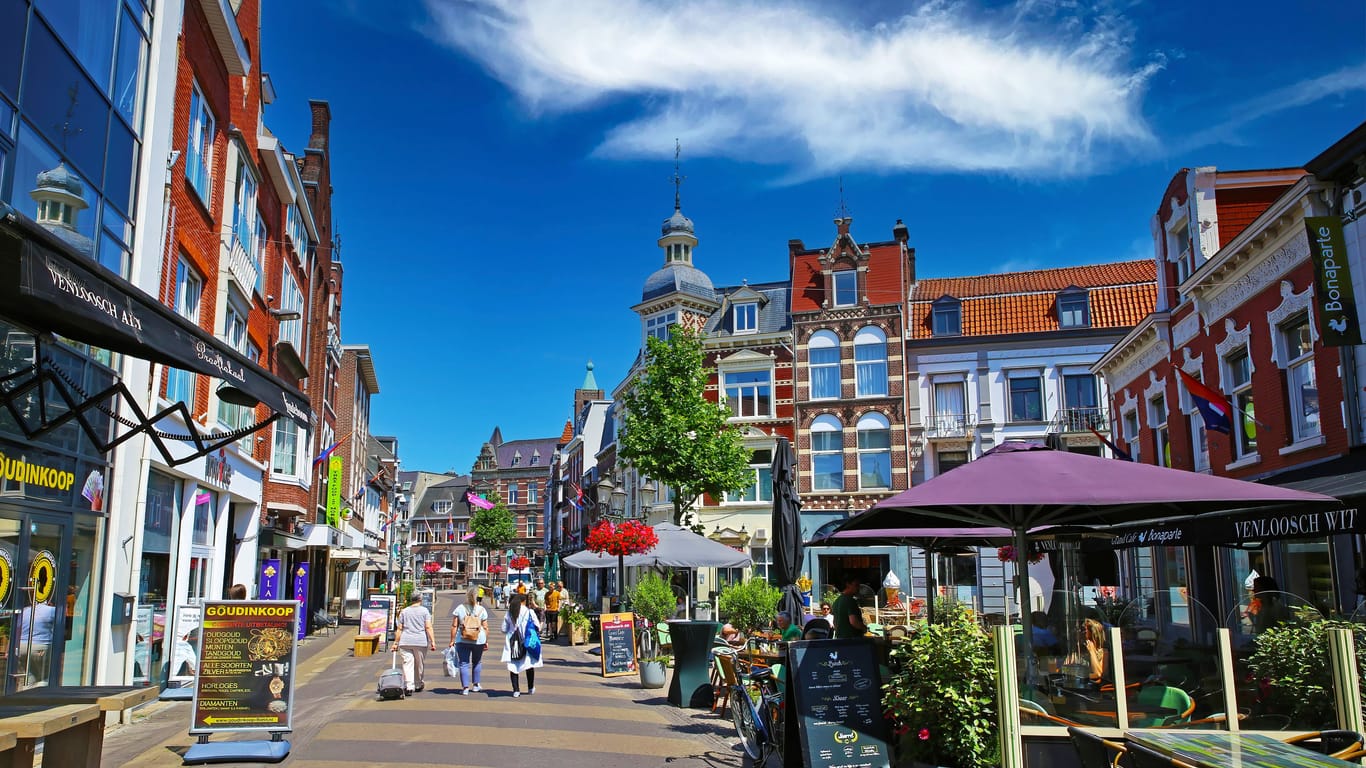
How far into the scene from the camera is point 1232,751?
197 inches

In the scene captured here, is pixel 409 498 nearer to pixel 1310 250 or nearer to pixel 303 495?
pixel 303 495

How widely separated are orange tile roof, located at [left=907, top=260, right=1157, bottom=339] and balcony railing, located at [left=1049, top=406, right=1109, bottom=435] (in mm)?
2889

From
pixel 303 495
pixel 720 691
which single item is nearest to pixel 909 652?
pixel 720 691

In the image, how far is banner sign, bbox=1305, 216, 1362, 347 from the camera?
12.6 m

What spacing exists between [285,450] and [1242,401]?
2205cm

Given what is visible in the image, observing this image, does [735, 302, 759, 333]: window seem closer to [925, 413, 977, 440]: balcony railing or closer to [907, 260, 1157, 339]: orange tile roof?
[907, 260, 1157, 339]: orange tile roof

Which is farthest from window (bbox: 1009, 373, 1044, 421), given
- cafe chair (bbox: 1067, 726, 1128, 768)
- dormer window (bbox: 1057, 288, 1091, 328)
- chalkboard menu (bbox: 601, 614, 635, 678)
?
cafe chair (bbox: 1067, 726, 1128, 768)

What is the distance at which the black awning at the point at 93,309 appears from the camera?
523 centimetres

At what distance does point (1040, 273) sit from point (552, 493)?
58.5m

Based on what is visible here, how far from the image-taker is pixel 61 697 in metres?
6.23

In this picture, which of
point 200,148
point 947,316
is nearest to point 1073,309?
point 947,316

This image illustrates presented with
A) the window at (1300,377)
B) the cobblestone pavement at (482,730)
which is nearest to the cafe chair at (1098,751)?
the cobblestone pavement at (482,730)

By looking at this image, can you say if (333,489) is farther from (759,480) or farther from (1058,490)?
(1058,490)

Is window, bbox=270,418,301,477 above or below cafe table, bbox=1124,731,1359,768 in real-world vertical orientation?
above
